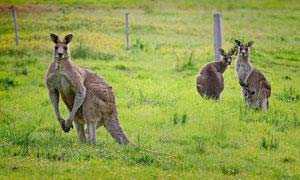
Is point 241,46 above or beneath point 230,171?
above

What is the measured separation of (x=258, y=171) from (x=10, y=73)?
40.9ft

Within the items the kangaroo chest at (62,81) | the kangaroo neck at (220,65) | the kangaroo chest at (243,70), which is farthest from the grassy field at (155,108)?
the kangaroo chest at (62,81)

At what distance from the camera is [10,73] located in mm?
23000

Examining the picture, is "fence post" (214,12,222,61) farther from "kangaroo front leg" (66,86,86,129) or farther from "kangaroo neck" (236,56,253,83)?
"kangaroo front leg" (66,86,86,129)

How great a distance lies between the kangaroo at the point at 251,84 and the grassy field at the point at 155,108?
27cm

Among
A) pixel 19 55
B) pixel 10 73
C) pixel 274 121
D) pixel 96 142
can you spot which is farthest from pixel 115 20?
pixel 96 142

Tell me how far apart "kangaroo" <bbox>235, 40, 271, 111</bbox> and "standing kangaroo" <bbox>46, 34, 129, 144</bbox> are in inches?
225

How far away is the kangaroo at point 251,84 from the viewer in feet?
59.4

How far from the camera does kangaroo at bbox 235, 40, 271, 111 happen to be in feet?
59.4

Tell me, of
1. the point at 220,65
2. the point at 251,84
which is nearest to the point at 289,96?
the point at 220,65

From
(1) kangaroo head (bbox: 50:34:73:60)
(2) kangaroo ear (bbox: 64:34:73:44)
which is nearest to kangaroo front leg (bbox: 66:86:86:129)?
(1) kangaroo head (bbox: 50:34:73:60)

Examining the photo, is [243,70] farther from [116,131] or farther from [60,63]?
[60,63]

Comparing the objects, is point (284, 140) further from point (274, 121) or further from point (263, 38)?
point (263, 38)

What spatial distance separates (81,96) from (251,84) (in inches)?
270
